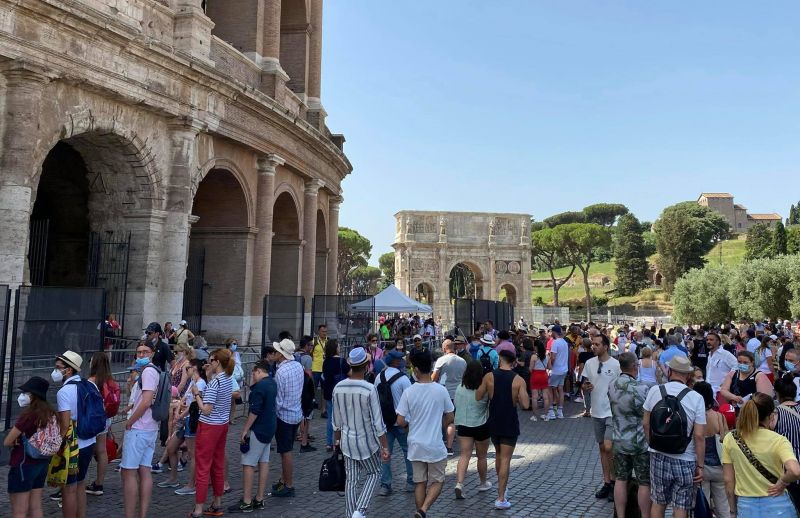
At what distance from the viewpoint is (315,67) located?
19.2 meters

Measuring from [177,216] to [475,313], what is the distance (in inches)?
417

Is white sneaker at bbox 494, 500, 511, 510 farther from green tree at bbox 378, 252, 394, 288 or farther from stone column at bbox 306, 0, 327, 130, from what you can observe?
green tree at bbox 378, 252, 394, 288

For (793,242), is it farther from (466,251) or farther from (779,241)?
(466,251)

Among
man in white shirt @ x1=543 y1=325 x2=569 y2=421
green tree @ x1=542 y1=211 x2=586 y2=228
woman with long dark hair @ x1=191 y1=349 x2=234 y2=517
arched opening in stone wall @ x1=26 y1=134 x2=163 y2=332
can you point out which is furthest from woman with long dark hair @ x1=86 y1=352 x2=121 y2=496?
green tree @ x1=542 y1=211 x2=586 y2=228

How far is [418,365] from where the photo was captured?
5250mm

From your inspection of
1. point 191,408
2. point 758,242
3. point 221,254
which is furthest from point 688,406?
point 758,242

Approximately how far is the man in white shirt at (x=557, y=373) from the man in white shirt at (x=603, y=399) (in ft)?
14.6

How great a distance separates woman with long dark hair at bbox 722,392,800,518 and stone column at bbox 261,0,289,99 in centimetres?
1401

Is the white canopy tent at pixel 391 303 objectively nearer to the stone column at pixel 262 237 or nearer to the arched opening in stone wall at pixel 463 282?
the stone column at pixel 262 237

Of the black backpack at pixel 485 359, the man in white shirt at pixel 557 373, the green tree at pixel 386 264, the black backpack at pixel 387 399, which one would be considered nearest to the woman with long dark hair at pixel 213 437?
the black backpack at pixel 387 399

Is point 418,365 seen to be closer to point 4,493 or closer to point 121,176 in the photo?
point 4,493

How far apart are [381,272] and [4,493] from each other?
94.5m

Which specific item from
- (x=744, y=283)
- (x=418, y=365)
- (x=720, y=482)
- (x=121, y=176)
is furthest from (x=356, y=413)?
(x=744, y=283)

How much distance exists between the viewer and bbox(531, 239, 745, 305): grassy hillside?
76.4 meters
